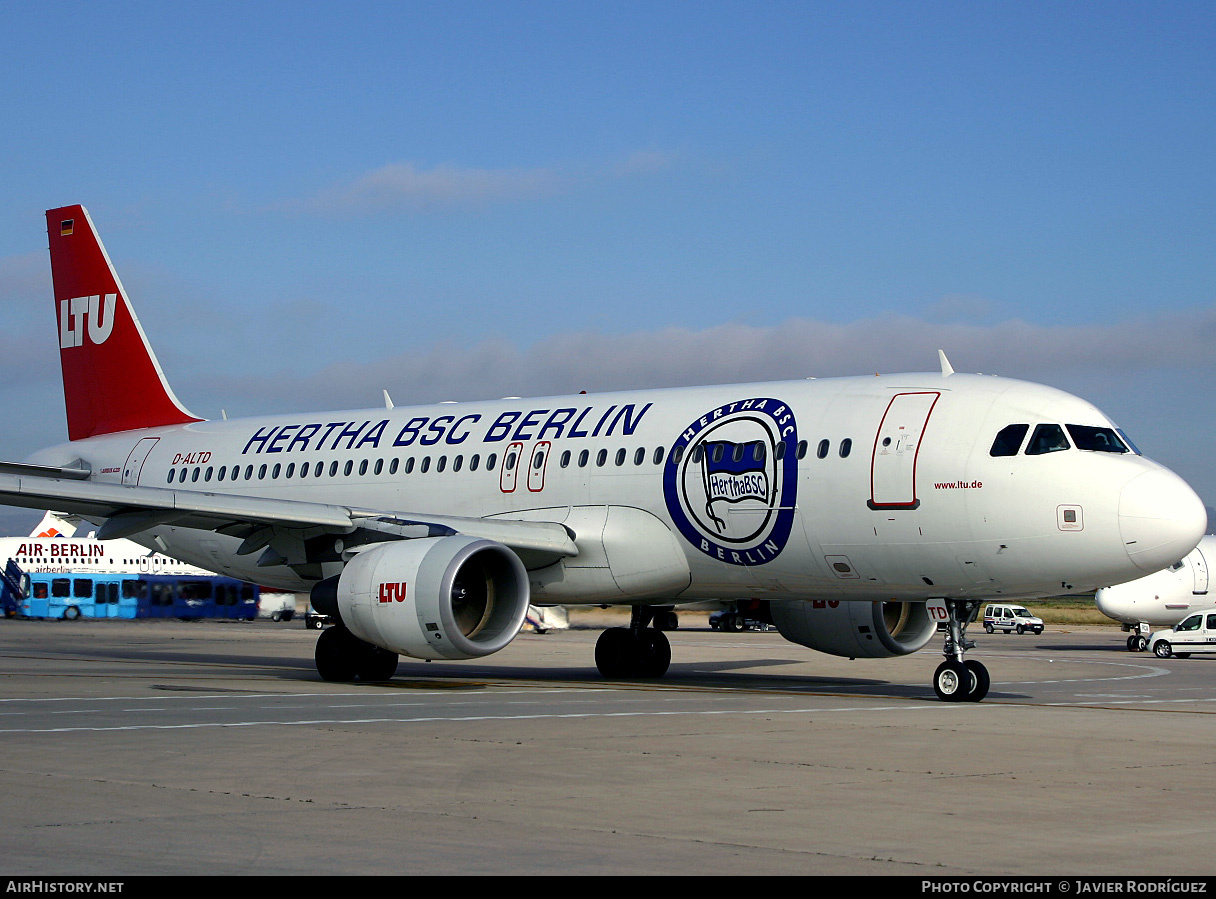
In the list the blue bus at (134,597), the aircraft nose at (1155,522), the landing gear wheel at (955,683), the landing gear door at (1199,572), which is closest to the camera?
the aircraft nose at (1155,522)

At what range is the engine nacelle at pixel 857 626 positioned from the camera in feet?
78.8

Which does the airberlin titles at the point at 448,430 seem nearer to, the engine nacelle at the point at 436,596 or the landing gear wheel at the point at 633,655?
the engine nacelle at the point at 436,596

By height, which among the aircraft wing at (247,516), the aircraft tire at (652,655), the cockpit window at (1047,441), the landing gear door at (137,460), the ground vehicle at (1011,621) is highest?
the landing gear door at (137,460)

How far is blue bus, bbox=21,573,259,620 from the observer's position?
247ft

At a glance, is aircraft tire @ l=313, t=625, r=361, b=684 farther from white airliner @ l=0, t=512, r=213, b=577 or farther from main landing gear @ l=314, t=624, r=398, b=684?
white airliner @ l=0, t=512, r=213, b=577

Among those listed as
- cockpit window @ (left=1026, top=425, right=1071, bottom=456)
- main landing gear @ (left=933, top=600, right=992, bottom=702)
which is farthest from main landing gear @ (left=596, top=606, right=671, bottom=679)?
cockpit window @ (left=1026, top=425, right=1071, bottom=456)

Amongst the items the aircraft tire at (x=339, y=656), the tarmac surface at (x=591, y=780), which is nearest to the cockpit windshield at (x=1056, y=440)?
the tarmac surface at (x=591, y=780)

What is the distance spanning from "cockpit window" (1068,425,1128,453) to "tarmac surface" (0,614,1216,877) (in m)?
3.55

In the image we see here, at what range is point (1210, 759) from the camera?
13.3 meters

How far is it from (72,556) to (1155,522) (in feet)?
230

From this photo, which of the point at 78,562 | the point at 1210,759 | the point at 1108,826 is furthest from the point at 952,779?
the point at 78,562

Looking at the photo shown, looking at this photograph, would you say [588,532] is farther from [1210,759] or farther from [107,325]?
[107,325]

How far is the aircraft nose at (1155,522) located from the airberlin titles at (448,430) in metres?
7.95

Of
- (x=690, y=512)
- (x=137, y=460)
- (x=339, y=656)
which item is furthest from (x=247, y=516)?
(x=137, y=460)
